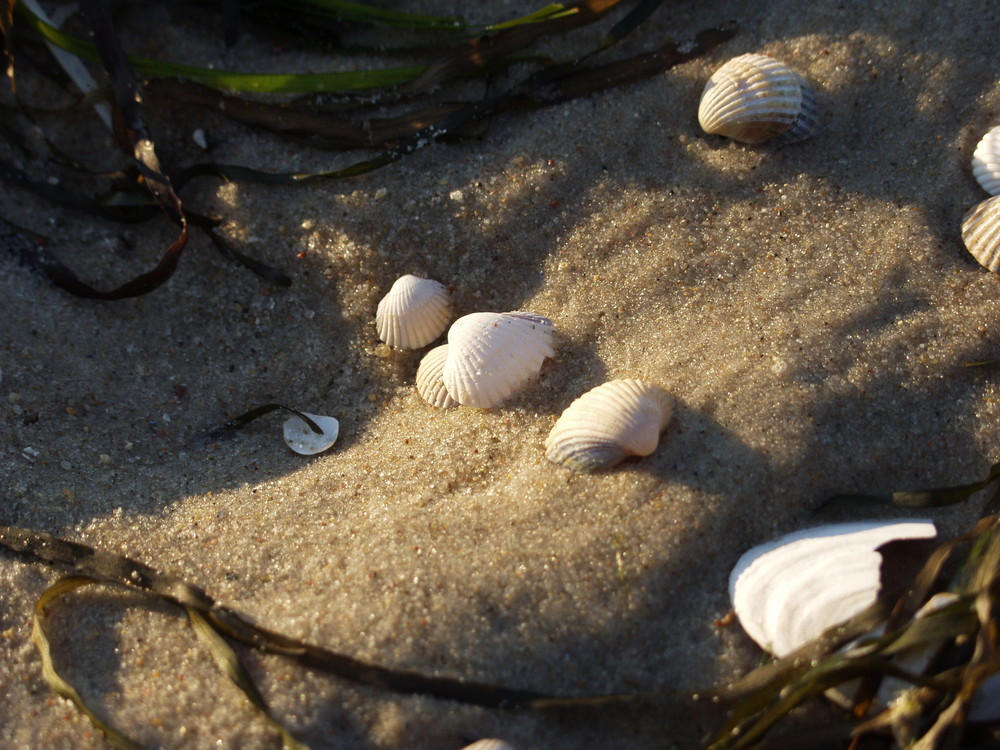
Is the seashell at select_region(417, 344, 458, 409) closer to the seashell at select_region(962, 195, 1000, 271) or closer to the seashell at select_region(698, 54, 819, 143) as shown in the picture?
the seashell at select_region(698, 54, 819, 143)

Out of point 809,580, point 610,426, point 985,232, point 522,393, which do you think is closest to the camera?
point 809,580

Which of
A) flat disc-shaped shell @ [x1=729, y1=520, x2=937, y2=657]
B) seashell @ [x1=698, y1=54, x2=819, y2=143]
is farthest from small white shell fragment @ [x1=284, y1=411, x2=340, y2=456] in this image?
seashell @ [x1=698, y1=54, x2=819, y2=143]

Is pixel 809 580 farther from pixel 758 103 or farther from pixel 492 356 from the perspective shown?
pixel 758 103

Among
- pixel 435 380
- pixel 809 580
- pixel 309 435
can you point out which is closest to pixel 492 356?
pixel 435 380

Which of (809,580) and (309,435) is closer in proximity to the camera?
(809,580)

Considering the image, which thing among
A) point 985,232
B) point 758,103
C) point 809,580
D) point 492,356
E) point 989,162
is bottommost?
point 809,580

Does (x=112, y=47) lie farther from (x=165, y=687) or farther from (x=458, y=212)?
(x=165, y=687)

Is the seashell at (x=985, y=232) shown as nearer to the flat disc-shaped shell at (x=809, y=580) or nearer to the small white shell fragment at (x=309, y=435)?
the flat disc-shaped shell at (x=809, y=580)

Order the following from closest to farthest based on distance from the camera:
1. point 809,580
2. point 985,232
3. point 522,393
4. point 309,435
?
point 809,580
point 985,232
point 522,393
point 309,435
